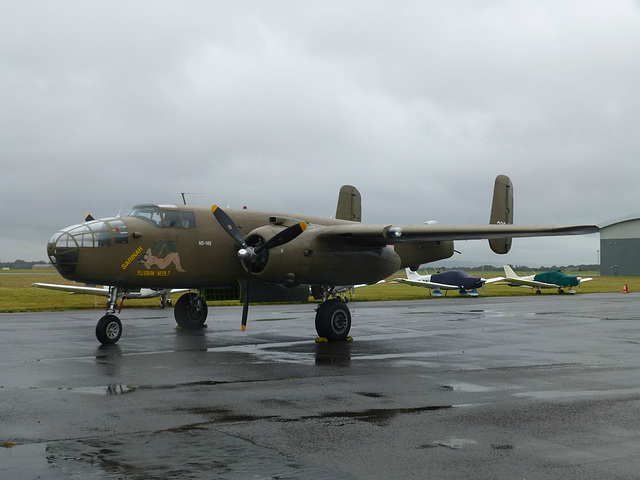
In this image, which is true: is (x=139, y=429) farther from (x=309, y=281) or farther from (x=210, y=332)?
(x=210, y=332)

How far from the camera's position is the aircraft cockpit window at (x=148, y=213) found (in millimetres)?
18422

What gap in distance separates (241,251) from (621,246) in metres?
88.9

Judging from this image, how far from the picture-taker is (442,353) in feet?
51.7

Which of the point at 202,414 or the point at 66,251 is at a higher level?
the point at 66,251

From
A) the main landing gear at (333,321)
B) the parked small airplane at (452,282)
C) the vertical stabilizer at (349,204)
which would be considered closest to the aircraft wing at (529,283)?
the parked small airplane at (452,282)

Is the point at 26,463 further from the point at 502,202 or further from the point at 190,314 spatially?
the point at 502,202

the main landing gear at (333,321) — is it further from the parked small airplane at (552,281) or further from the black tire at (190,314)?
the parked small airplane at (552,281)

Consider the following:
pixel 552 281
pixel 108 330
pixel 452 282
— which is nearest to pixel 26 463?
pixel 108 330

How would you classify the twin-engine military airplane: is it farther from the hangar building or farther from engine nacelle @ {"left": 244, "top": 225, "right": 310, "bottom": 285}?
the hangar building

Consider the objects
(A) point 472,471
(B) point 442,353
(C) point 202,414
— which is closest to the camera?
(A) point 472,471

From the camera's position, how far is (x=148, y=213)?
18.6 m

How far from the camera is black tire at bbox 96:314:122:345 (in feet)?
57.9

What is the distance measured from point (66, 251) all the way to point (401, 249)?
1092cm

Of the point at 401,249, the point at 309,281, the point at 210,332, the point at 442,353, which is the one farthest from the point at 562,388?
the point at 210,332
